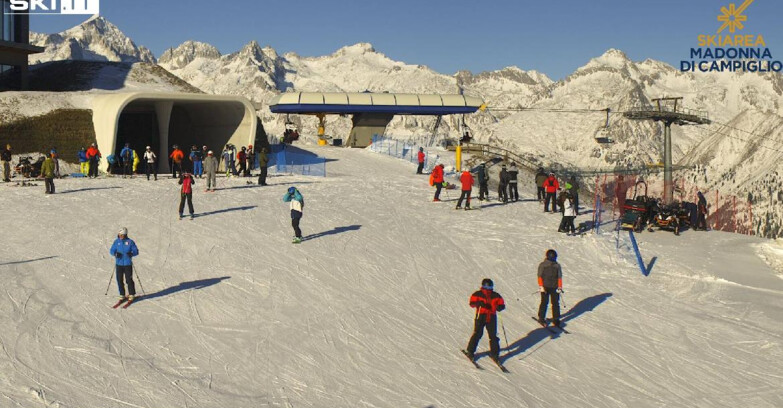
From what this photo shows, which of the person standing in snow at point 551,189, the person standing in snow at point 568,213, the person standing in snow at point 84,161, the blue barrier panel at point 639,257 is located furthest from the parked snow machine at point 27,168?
the blue barrier panel at point 639,257

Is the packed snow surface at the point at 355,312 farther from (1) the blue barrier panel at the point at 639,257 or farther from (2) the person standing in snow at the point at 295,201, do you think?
(2) the person standing in snow at the point at 295,201

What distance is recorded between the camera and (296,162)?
3869cm

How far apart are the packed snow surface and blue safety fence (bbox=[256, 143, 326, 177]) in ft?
35.2

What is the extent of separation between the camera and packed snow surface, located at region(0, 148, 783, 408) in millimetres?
10312

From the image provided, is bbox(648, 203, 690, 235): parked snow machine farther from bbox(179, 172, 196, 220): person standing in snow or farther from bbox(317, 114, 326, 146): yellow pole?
bbox(317, 114, 326, 146): yellow pole

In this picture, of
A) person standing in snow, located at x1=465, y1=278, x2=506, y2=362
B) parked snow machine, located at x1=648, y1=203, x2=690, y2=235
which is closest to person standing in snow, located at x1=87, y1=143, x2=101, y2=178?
parked snow machine, located at x1=648, y1=203, x2=690, y2=235

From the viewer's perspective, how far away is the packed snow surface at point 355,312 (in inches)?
406

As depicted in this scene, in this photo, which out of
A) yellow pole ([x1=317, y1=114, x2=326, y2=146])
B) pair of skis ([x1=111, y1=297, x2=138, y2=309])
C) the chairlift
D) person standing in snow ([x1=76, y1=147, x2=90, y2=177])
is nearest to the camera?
pair of skis ([x1=111, y1=297, x2=138, y2=309])

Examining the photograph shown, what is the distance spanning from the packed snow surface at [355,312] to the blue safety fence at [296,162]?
10719 millimetres

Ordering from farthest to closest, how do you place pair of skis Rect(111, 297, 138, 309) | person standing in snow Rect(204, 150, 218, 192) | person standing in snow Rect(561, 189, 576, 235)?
person standing in snow Rect(204, 150, 218, 192)
person standing in snow Rect(561, 189, 576, 235)
pair of skis Rect(111, 297, 138, 309)

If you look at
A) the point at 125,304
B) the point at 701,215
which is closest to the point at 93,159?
the point at 125,304

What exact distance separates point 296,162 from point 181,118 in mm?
7212

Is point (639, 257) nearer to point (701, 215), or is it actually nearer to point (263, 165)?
point (701, 215)

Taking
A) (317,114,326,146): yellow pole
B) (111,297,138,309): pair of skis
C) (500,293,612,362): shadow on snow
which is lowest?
(500,293,612,362): shadow on snow
